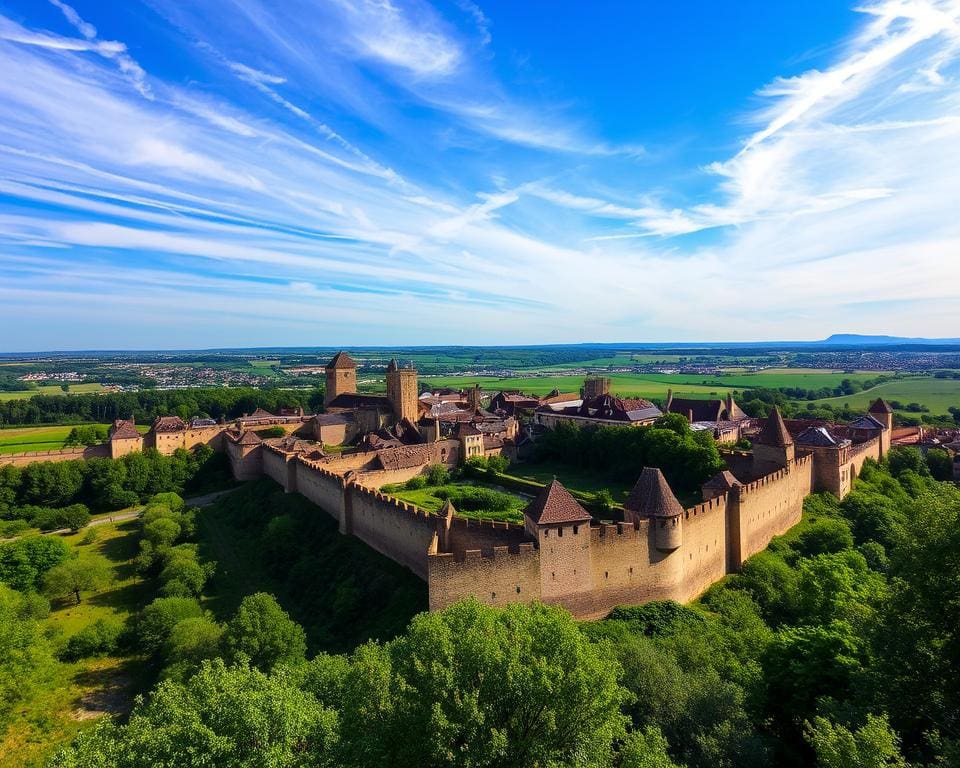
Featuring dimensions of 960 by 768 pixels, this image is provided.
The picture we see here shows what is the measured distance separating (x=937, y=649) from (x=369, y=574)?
2504cm

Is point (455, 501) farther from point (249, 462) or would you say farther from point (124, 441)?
point (124, 441)

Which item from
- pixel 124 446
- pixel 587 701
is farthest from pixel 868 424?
pixel 124 446

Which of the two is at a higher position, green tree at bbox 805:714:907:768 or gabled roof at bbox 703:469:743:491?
green tree at bbox 805:714:907:768

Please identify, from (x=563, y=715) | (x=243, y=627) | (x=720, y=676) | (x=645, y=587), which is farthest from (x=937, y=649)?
(x=243, y=627)

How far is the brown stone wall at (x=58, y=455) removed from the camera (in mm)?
56934

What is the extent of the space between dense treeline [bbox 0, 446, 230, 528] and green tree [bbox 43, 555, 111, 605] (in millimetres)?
16900

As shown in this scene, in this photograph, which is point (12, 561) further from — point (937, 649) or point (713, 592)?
point (937, 649)

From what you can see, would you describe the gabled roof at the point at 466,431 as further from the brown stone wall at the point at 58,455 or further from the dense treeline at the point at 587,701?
the brown stone wall at the point at 58,455

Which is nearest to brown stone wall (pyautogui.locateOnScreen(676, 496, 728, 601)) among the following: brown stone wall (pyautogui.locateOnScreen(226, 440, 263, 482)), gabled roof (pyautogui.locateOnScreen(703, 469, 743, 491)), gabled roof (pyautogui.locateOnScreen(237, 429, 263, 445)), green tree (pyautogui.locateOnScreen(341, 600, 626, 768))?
gabled roof (pyautogui.locateOnScreen(703, 469, 743, 491))

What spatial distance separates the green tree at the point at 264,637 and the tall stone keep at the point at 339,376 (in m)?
63.7

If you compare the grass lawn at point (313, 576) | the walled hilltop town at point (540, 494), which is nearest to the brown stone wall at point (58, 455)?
the walled hilltop town at point (540, 494)

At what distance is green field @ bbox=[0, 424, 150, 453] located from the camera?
7347cm

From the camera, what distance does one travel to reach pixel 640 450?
49.1m

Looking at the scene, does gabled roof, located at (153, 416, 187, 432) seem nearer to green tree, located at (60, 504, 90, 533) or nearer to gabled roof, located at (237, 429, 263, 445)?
gabled roof, located at (237, 429, 263, 445)
